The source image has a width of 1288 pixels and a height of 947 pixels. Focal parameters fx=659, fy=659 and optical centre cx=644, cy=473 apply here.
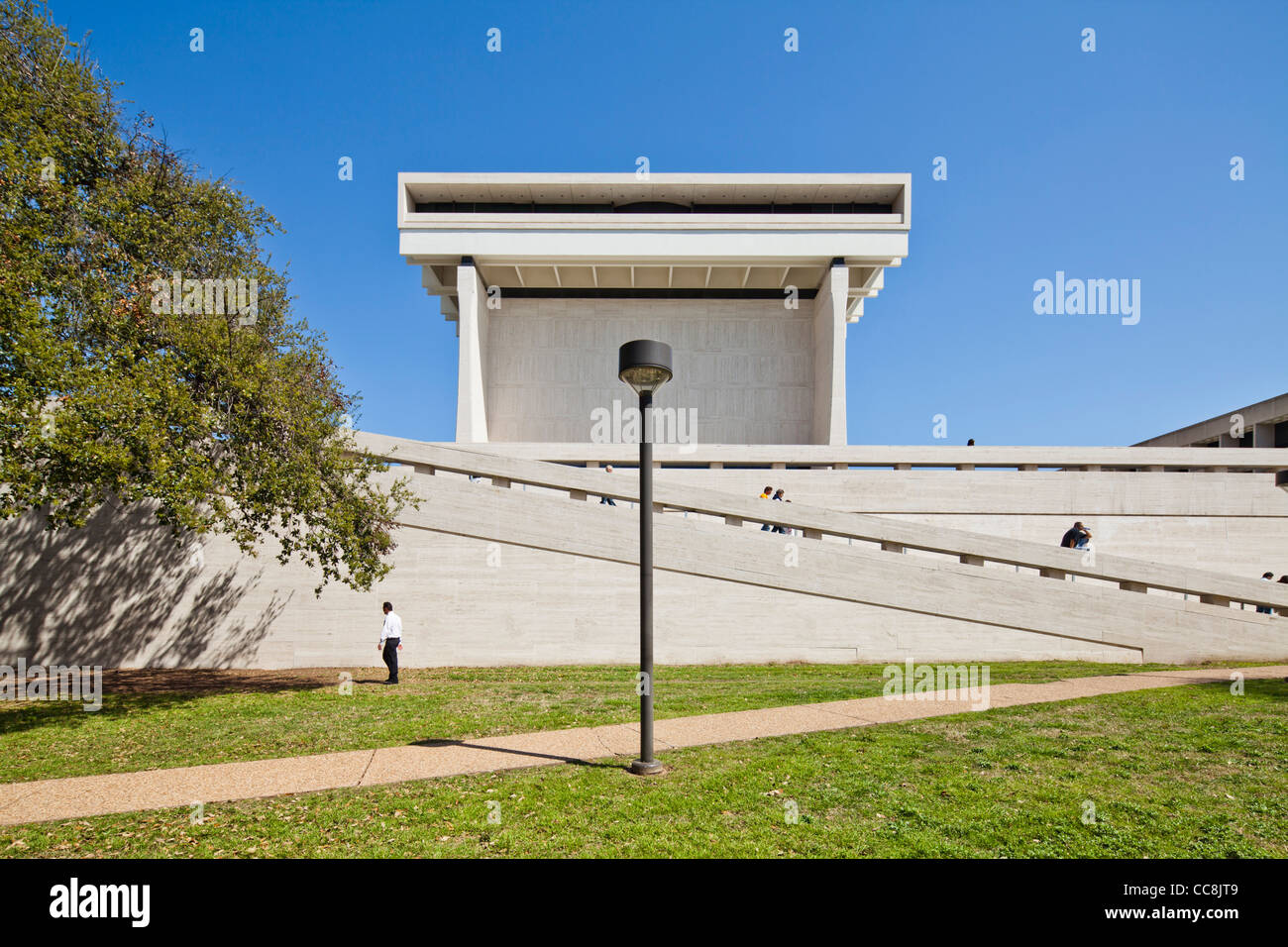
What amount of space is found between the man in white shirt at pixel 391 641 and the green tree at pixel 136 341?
197cm

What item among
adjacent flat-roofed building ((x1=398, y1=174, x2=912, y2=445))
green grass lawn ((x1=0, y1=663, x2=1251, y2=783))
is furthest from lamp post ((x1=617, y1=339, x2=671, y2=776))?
adjacent flat-roofed building ((x1=398, y1=174, x2=912, y2=445))

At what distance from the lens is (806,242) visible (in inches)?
1103

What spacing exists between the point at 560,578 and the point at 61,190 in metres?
10.5

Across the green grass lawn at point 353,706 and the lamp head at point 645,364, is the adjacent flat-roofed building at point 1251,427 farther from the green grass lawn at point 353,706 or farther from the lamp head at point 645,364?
the lamp head at point 645,364

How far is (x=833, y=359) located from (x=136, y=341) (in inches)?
970

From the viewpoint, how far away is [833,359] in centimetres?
2848

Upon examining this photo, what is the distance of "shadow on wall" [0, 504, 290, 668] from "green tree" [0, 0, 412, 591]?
4129 mm

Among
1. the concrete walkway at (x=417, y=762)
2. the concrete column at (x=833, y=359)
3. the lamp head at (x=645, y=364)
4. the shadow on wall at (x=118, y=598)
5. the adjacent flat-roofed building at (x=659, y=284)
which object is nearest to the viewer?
the concrete walkway at (x=417, y=762)

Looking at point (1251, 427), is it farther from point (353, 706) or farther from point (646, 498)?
point (353, 706)

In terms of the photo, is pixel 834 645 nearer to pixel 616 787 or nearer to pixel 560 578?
pixel 560 578

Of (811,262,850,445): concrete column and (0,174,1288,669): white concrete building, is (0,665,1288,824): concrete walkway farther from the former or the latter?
(811,262,850,445): concrete column

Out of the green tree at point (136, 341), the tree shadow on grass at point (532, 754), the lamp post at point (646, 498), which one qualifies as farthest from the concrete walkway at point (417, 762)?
the green tree at point (136, 341)

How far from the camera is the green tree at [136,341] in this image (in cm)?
822
